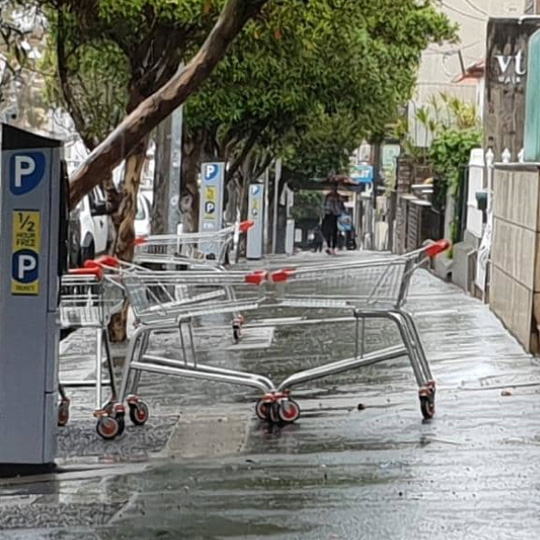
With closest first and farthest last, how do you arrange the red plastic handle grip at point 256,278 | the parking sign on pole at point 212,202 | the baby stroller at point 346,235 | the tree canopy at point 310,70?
the red plastic handle grip at point 256,278
the tree canopy at point 310,70
the parking sign on pole at point 212,202
the baby stroller at point 346,235

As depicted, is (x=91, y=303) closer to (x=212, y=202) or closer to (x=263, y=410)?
(x=263, y=410)

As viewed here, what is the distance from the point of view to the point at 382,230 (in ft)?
169

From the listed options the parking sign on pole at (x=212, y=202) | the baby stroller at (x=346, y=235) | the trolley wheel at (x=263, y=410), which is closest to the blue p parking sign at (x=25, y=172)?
the trolley wheel at (x=263, y=410)

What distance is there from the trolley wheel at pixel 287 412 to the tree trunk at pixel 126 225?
4997 mm

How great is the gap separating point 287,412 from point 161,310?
3.73 ft

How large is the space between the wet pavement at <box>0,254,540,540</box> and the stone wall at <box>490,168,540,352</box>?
53 centimetres

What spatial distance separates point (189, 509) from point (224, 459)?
1.29 metres

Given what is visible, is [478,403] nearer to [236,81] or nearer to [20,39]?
[20,39]

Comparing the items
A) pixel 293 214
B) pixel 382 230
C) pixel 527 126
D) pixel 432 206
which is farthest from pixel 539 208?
pixel 293 214

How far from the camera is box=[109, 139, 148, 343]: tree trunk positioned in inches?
530

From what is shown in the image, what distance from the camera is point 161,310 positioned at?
871 centimetres

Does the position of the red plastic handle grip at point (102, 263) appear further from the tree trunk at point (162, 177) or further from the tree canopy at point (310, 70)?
the tree trunk at point (162, 177)

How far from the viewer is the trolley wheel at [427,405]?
28.5ft

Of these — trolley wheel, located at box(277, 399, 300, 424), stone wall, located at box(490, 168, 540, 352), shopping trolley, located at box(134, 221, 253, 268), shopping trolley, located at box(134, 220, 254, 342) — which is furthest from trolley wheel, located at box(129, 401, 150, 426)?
stone wall, located at box(490, 168, 540, 352)
